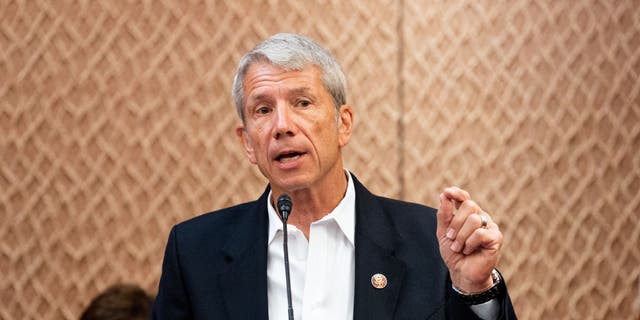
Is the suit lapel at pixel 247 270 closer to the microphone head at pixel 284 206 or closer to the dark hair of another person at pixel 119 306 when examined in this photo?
the microphone head at pixel 284 206

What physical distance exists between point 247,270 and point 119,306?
710mm

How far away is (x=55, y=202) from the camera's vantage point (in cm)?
310

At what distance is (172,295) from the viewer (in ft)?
6.16

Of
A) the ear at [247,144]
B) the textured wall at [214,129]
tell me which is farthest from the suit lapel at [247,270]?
the textured wall at [214,129]

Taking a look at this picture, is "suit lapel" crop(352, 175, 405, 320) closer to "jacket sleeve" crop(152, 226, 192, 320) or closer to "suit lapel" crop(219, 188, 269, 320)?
"suit lapel" crop(219, 188, 269, 320)

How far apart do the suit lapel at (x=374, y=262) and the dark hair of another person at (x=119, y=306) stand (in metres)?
0.82

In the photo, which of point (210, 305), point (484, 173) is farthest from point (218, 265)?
point (484, 173)

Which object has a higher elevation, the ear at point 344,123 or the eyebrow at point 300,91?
the eyebrow at point 300,91

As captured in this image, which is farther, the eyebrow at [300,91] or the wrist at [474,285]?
the eyebrow at [300,91]

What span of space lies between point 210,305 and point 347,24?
159 cm

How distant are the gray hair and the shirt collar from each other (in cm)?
21

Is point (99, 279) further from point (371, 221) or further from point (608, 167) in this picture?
point (608, 167)

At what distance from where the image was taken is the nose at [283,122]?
1.82 metres

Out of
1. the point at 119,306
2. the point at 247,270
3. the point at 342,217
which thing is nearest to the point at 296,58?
the point at 342,217
